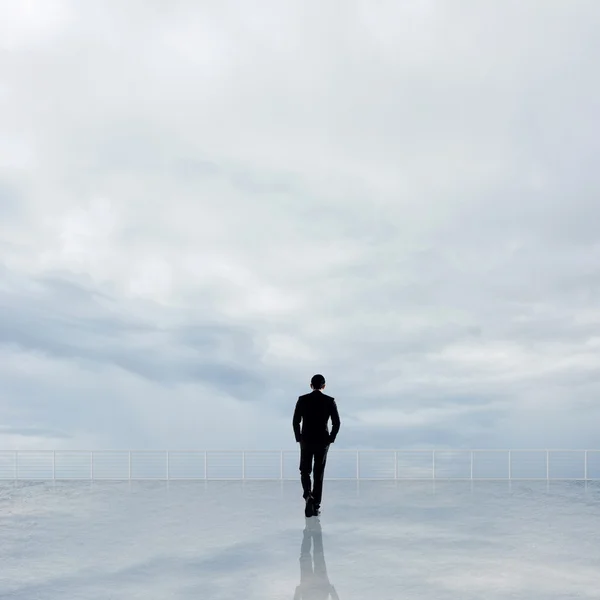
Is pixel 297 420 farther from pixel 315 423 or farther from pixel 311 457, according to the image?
pixel 311 457

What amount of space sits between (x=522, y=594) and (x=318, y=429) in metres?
3.88

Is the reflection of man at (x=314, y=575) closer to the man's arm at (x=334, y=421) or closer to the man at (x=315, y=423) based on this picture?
the man at (x=315, y=423)

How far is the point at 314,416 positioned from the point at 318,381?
431 mm

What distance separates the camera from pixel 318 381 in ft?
29.6

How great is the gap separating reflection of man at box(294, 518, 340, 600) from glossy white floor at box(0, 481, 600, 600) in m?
0.02

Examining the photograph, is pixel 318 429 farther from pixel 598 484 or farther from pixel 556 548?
pixel 598 484

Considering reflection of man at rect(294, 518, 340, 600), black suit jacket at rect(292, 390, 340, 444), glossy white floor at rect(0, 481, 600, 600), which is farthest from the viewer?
black suit jacket at rect(292, 390, 340, 444)

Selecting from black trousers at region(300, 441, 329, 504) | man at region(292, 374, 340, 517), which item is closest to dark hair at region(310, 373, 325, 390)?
man at region(292, 374, 340, 517)

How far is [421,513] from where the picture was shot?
1007cm

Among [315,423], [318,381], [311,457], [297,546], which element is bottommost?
[297,546]

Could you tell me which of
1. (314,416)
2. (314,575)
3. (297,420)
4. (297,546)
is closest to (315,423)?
(314,416)

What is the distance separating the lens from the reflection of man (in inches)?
207

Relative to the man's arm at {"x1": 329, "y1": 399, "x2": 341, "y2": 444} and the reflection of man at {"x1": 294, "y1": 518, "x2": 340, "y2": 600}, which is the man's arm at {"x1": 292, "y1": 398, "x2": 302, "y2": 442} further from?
the reflection of man at {"x1": 294, "y1": 518, "x2": 340, "y2": 600}

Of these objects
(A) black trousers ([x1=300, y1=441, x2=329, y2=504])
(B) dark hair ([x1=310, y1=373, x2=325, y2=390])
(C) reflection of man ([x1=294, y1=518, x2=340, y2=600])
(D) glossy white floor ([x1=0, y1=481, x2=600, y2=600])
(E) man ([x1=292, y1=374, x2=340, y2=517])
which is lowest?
(D) glossy white floor ([x1=0, y1=481, x2=600, y2=600])
